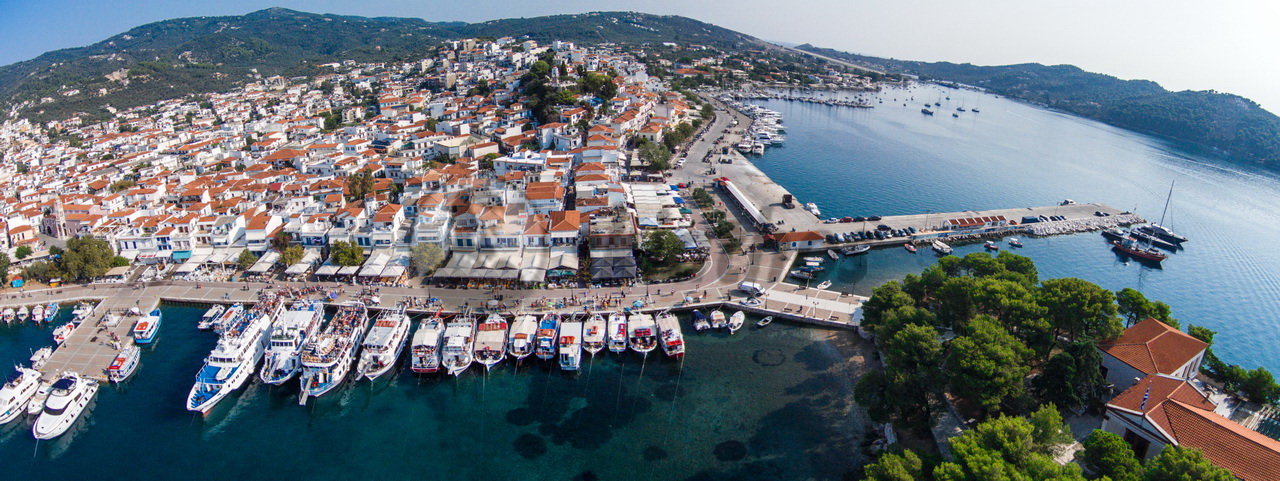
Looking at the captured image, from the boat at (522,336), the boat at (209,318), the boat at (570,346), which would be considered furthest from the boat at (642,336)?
the boat at (209,318)

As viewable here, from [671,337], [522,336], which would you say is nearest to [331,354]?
[522,336]

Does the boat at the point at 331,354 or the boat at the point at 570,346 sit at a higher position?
the boat at the point at 570,346

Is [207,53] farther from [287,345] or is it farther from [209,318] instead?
[287,345]

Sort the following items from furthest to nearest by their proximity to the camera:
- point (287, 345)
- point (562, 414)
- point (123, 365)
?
point (287, 345), point (123, 365), point (562, 414)

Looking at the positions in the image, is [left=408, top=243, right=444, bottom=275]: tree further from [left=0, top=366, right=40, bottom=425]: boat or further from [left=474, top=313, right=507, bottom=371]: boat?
[left=0, top=366, right=40, bottom=425]: boat

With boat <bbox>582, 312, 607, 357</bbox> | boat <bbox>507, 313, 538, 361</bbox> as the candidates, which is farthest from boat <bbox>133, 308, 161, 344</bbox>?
boat <bbox>582, 312, 607, 357</bbox>

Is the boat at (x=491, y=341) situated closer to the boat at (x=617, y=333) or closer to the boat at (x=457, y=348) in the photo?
the boat at (x=457, y=348)
